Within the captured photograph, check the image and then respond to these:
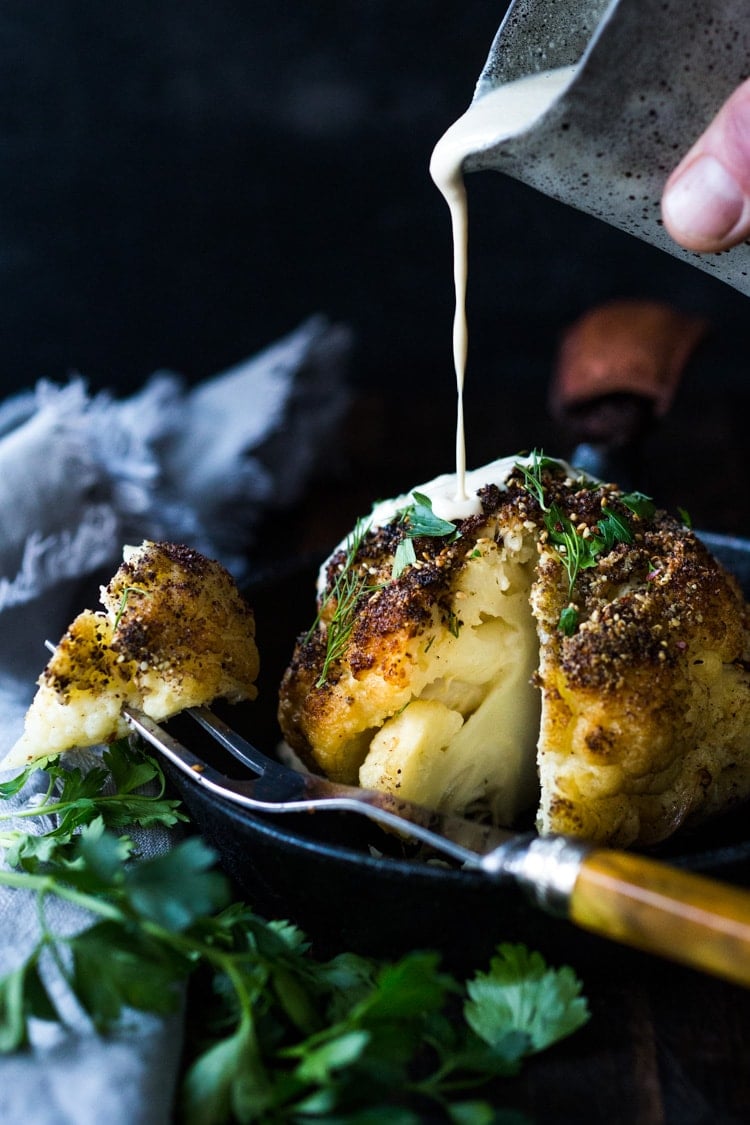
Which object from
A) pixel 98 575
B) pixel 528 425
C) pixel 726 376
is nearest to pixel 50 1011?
pixel 98 575

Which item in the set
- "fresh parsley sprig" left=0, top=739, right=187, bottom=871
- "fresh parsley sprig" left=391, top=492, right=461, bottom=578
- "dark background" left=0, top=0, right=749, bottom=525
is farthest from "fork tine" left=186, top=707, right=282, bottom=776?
"dark background" left=0, top=0, right=749, bottom=525

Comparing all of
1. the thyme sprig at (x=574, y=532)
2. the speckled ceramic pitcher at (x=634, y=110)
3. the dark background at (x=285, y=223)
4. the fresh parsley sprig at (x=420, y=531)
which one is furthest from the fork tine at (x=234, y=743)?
the dark background at (x=285, y=223)

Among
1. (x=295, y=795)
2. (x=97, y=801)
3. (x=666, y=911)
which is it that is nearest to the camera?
(x=666, y=911)

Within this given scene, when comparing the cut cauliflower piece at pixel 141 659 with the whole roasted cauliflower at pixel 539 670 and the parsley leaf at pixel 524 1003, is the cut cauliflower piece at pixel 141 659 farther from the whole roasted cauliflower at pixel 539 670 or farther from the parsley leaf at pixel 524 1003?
the parsley leaf at pixel 524 1003

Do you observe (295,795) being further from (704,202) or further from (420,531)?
(704,202)

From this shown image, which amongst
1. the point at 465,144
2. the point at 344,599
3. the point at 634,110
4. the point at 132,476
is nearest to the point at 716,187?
the point at 634,110

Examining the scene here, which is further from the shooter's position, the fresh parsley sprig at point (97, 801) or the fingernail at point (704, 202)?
the fresh parsley sprig at point (97, 801)
